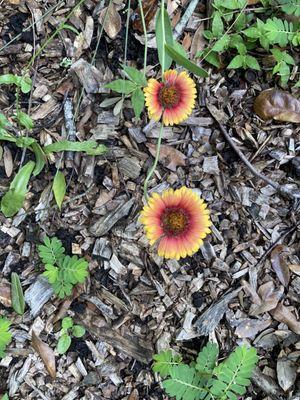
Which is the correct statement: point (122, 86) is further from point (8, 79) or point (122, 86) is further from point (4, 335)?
point (4, 335)

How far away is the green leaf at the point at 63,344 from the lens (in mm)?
2043

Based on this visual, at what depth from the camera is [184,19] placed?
2.14m

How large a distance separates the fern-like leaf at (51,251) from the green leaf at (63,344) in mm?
265

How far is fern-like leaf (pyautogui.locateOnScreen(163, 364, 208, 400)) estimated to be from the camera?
1.89 metres

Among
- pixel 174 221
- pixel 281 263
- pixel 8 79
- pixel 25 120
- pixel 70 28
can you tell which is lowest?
pixel 281 263

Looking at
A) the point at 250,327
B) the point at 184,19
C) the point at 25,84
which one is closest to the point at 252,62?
the point at 184,19

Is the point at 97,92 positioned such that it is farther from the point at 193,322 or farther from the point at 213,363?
the point at 213,363

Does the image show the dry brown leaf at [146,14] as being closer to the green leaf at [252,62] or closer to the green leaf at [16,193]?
the green leaf at [252,62]

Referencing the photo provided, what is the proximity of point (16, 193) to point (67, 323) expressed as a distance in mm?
Answer: 482

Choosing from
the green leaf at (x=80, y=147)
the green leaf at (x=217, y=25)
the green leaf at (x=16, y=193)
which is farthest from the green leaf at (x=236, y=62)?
the green leaf at (x=16, y=193)

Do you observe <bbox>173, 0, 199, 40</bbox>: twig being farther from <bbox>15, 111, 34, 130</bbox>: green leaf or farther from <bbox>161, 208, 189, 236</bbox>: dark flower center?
<bbox>161, 208, 189, 236</bbox>: dark flower center

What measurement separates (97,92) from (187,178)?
444 mm

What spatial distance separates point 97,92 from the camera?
210 cm

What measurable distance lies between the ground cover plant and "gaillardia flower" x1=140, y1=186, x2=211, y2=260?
25 centimetres
